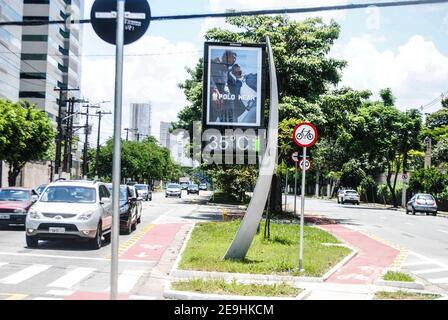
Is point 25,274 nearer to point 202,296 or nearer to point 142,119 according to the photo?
point 202,296

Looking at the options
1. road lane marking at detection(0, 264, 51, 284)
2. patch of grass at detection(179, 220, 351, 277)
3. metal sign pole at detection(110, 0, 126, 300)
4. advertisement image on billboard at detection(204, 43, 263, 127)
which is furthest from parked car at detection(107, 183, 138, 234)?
metal sign pole at detection(110, 0, 126, 300)

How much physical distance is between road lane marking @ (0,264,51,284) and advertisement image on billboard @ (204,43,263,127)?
621 centimetres

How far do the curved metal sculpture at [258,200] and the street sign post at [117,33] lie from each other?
7473mm

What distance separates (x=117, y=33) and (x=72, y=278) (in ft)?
20.5

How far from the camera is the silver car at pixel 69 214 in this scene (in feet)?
48.0

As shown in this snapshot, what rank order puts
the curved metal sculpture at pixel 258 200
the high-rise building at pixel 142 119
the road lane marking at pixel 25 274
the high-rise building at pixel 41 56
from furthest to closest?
the high-rise building at pixel 142 119 → the high-rise building at pixel 41 56 → the curved metal sculpture at pixel 258 200 → the road lane marking at pixel 25 274

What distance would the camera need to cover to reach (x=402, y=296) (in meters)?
9.61

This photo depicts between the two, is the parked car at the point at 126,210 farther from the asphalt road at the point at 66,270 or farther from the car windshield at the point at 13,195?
the car windshield at the point at 13,195

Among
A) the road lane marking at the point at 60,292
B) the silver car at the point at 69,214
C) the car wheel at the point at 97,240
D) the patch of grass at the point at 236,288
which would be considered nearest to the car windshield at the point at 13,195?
the silver car at the point at 69,214

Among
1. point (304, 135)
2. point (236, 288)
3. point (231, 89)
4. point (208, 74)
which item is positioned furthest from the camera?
point (231, 89)

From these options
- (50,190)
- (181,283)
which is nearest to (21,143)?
(50,190)

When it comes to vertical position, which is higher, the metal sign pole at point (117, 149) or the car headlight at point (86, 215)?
the metal sign pole at point (117, 149)

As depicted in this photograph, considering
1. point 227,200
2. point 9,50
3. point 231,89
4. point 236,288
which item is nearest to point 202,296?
point 236,288
